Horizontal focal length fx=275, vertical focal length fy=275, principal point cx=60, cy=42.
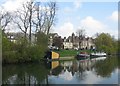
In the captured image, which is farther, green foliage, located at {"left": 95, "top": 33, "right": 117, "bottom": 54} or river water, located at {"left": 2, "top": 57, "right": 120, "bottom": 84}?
green foliage, located at {"left": 95, "top": 33, "right": 117, "bottom": 54}

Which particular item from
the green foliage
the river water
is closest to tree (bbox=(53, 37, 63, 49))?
the green foliage

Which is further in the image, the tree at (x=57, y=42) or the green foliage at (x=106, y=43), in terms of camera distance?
the green foliage at (x=106, y=43)

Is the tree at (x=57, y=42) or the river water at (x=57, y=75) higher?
the tree at (x=57, y=42)

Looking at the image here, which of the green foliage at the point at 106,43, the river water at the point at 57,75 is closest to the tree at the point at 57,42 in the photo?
the green foliage at the point at 106,43

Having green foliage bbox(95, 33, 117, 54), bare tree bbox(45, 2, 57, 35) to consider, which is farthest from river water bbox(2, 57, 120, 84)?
green foliage bbox(95, 33, 117, 54)

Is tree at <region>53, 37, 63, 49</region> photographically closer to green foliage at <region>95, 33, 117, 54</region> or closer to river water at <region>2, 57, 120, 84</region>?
green foliage at <region>95, 33, 117, 54</region>

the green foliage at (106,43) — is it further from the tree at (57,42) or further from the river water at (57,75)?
the river water at (57,75)

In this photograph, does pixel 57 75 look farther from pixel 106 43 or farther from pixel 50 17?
pixel 106 43

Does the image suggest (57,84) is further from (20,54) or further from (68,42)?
(68,42)

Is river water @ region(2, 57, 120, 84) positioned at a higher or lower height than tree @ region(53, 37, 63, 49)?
lower

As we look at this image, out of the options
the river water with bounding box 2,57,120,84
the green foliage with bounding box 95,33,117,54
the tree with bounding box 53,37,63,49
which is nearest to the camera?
the river water with bounding box 2,57,120,84

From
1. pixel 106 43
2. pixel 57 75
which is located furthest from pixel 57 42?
pixel 57 75

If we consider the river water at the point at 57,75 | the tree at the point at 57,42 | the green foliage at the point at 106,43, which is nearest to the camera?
the river water at the point at 57,75

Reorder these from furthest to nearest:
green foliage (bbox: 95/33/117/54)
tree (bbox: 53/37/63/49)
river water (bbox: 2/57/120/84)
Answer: green foliage (bbox: 95/33/117/54) < tree (bbox: 53/37/63/49) < river water (bbox: 2/57/120/84)
